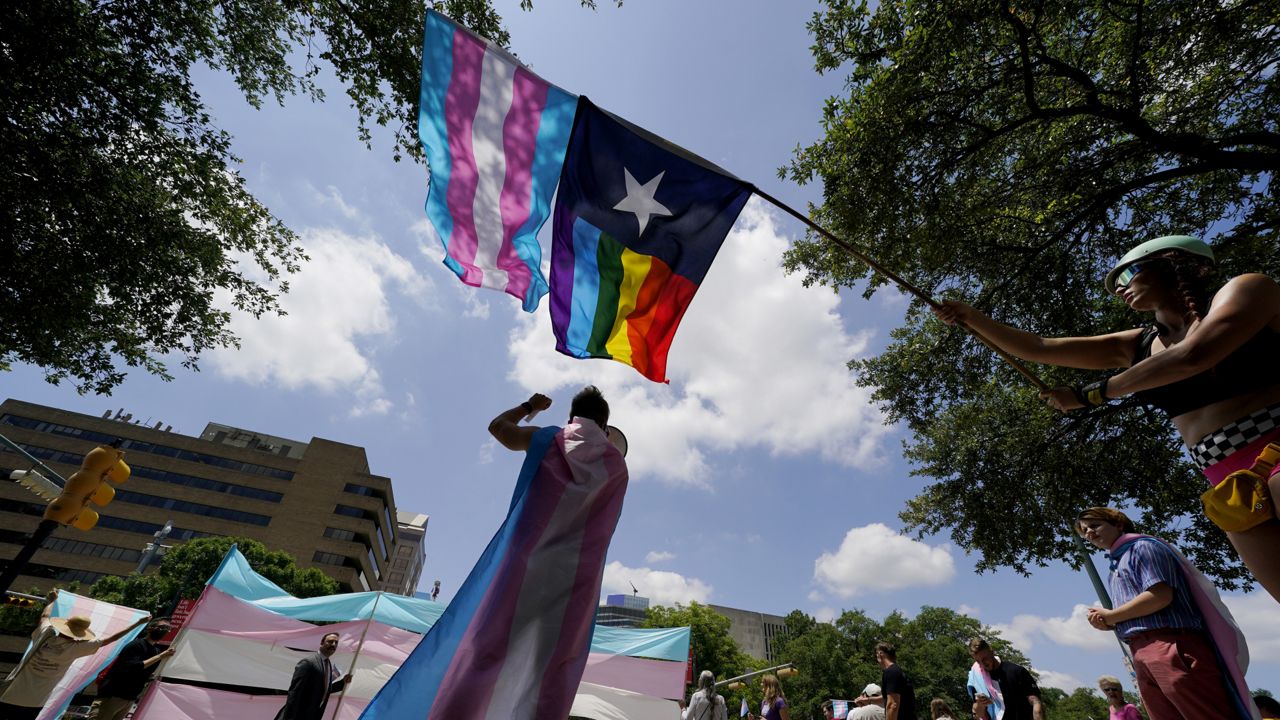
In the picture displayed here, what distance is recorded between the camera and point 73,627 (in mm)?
7035

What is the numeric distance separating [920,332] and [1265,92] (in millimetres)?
5860

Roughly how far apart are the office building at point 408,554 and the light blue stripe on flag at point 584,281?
125 meters

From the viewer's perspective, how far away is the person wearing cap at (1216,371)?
1.81 m

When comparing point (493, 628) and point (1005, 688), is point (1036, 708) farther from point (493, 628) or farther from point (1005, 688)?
point (493, 628)

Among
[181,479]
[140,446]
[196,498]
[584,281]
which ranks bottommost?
[584,281]

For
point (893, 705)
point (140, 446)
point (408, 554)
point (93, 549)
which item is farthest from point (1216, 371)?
point (408, 554)

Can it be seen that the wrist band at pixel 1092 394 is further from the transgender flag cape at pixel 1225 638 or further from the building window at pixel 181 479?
the building window at pixel 181 479

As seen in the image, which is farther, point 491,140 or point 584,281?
point 491,140

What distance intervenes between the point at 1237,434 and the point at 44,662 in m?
11.1

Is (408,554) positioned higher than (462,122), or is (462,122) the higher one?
(408,554)

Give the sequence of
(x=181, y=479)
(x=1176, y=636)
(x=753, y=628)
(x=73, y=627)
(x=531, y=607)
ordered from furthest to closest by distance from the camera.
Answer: (x=753, y=628)
(x=181, y=479)
(x=73, y=627)
(x=1176, y=636)
(x=531, y=607)

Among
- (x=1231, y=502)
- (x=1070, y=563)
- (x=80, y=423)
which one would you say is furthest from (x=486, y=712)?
(x=80, y=423)

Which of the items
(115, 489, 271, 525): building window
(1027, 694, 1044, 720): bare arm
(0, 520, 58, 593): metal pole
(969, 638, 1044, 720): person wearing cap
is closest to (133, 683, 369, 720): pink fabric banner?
(0, 520, 58, 593): metal pole

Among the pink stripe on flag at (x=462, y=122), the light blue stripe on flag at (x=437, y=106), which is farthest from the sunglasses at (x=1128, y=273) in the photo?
the light blue stripe on flag at (x=437, y=106)
